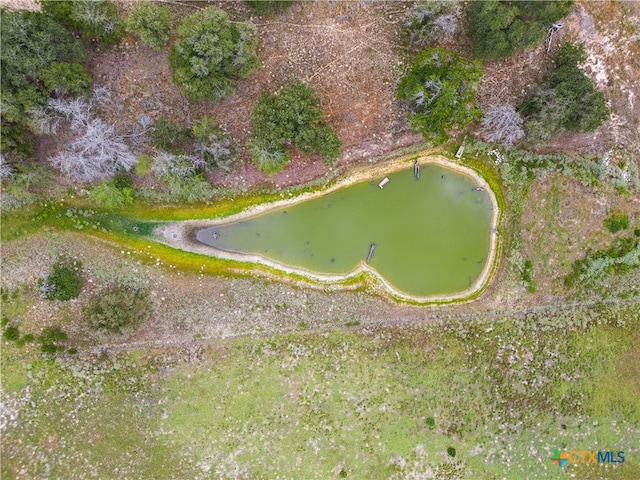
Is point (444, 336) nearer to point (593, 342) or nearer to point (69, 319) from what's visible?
point (593, 342)

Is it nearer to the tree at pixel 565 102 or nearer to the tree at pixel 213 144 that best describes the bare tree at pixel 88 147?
the tree at pixel 213 144

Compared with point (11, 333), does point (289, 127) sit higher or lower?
higher

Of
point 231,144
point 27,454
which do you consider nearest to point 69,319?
point 27,454

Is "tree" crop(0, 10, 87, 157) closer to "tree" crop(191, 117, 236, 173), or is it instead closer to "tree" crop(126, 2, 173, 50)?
"tree" crop(126, 2, 173, 50)

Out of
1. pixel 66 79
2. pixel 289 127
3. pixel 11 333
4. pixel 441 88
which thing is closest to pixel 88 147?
pixel 66 79

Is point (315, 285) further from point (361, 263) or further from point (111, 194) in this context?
point (111, 194)

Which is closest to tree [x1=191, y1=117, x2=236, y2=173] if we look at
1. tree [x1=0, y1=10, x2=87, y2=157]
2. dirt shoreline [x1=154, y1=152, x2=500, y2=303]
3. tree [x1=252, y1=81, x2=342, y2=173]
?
tree [x1=252, y1=81, x2=342, y2=173]

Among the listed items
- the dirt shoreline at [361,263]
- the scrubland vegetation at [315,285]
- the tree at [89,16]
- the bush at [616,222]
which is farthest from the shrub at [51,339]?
the bush at [616,222]
